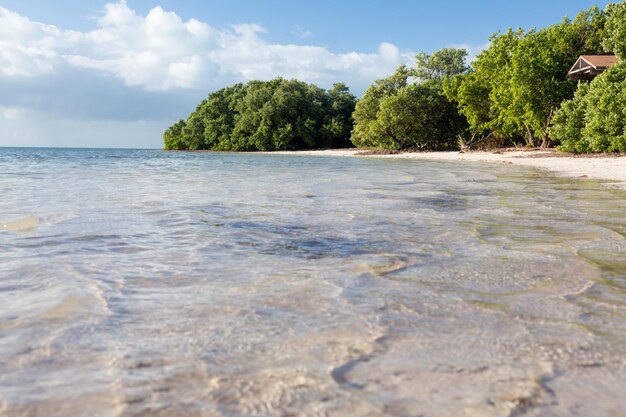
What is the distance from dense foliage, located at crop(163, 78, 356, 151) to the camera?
62.7 metres

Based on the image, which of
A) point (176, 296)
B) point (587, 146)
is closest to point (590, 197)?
point (176, 296)

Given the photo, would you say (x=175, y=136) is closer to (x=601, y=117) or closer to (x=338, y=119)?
(x=338, y=119)

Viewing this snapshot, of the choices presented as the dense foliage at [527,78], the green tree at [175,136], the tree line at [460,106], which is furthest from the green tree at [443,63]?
the green tree at [175,136]

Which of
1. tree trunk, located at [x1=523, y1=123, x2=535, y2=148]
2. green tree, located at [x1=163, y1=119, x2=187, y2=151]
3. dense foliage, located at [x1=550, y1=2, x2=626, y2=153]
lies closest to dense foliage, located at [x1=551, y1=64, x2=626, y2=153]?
dense foliage, located at [x1=550, y1=2, x2=626, y2=153]

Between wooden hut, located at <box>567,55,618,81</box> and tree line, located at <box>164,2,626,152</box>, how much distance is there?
0.72 m

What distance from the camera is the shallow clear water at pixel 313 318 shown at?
7.50ft

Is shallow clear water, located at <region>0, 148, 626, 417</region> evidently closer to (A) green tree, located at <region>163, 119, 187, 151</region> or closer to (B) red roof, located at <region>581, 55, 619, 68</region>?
(B) red roof, located at <region>581, 55, 619, 68</region>

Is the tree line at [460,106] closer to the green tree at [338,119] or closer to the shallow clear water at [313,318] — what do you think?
the green tree at [338,119]

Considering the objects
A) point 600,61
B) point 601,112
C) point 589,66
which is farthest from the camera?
point 600,61

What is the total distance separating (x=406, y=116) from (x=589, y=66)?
16845 millimetres

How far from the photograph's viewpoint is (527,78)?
3381 centimetres

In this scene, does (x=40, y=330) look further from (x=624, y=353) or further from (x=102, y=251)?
(x=624, y=353)

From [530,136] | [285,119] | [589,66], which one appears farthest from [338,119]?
[589,66]

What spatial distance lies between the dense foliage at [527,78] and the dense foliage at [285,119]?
21.0 metres
